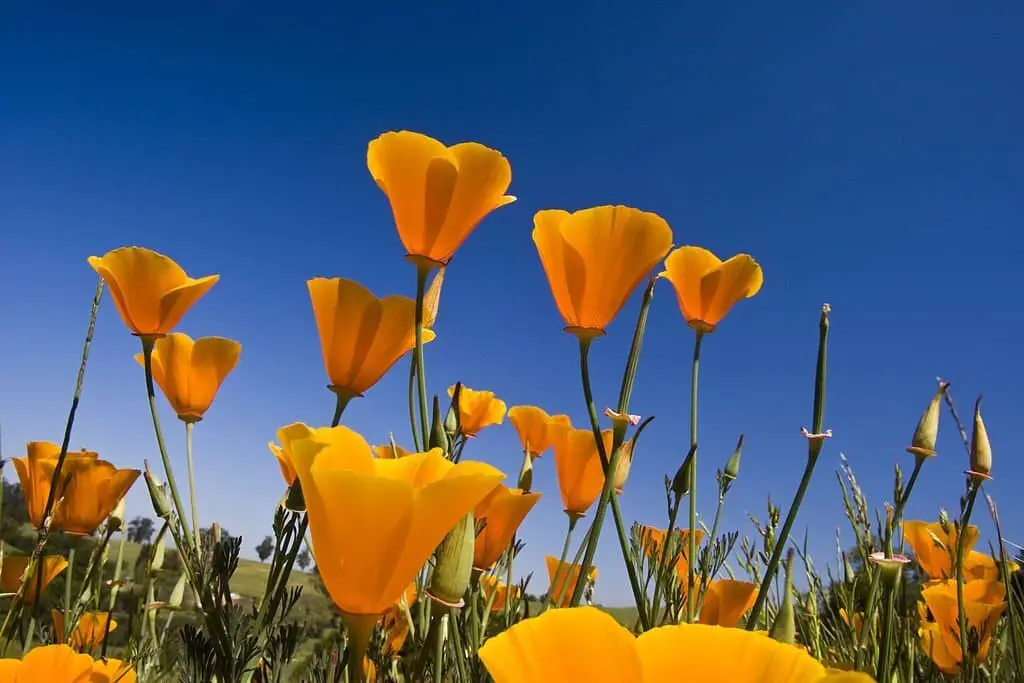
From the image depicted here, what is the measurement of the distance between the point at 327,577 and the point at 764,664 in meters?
0.42

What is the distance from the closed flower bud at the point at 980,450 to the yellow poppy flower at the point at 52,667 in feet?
5.34

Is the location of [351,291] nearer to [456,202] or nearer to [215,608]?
[456,202]

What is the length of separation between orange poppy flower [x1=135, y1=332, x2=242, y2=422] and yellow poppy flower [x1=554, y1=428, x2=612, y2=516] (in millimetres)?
924

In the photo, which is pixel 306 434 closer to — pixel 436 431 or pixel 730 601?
pixel 436 431

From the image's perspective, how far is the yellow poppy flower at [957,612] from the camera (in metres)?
2.02

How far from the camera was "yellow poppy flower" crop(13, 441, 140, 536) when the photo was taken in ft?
6.79

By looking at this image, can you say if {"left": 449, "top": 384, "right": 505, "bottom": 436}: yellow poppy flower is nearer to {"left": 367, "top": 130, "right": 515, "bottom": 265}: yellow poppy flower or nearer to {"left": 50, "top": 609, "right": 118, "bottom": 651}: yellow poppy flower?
{"left": 367, "top": 130, "right": 515, "bottom": 265}: yellow poppy flower

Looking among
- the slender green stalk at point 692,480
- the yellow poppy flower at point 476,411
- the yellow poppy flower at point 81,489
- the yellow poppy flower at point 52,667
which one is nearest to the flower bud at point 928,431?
the slender green stalk at point 692,480

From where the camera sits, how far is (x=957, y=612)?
1980 mm

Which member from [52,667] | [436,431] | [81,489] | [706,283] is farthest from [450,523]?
[81,489]

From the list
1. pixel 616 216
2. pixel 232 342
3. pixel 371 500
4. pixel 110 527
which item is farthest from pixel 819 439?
pixel 110 527

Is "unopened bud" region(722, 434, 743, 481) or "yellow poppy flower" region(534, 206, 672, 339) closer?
"yellow poppy flower" region(534, 206, 672, 339)

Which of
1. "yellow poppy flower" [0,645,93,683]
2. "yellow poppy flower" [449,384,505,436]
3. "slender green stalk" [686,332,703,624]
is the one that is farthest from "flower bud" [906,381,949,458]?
"yellow poppy flower" [0,645,93,683]

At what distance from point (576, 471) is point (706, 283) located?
1.96 feet
